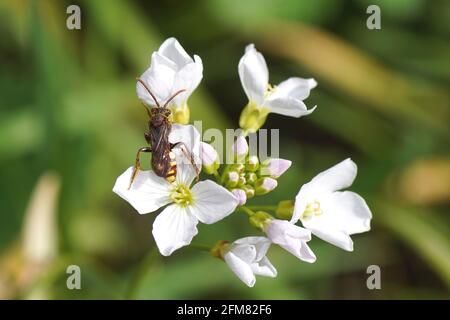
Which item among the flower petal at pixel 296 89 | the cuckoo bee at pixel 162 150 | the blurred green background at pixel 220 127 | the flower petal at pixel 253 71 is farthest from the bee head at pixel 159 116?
the blurred green background at pixel 220 127

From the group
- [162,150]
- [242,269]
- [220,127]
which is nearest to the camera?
[242,269]

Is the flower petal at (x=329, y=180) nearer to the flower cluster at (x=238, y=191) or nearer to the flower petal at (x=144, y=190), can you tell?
the flower cluster at (x=238, y=191)

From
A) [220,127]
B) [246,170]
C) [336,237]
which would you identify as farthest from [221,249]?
[220,127]

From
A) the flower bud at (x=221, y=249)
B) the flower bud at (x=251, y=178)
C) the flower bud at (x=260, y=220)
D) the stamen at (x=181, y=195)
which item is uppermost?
the flower bud at (x=251, y=178)

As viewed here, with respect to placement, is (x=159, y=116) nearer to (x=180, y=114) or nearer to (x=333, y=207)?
(x=180, y=114)
